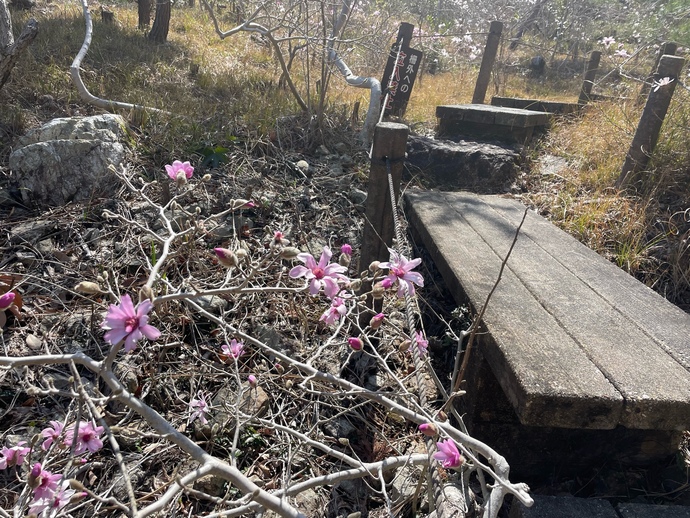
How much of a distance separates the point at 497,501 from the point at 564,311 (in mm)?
1088

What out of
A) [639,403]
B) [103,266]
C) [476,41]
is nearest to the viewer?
[639,403]

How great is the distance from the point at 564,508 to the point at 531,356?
1.64ft

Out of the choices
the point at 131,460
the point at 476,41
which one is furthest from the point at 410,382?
the point at 476,41

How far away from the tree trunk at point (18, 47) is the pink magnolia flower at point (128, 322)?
11.1ft

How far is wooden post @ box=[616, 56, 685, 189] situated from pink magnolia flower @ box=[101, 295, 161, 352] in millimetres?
4081

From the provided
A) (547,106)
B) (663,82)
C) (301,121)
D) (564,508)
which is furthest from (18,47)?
(547,106)

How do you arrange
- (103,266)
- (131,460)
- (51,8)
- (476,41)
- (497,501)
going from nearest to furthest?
(497,501) → (131,460) → (103,266) → (51,8) → (476,41)

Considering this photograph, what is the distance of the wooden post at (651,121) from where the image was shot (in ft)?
12.1

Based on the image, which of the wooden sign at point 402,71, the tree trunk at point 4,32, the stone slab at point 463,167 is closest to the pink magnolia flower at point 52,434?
the tree trunk at point 4,32

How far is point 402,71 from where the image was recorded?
6.04 m

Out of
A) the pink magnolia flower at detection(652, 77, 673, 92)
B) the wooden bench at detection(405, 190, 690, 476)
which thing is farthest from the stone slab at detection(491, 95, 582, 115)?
the wooden bench at detection(405, 190, 690, 476)

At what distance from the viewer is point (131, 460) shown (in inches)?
66.9

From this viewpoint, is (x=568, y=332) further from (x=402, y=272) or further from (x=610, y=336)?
(x=402, y=272)

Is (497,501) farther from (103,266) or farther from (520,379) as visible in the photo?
(103,266)
